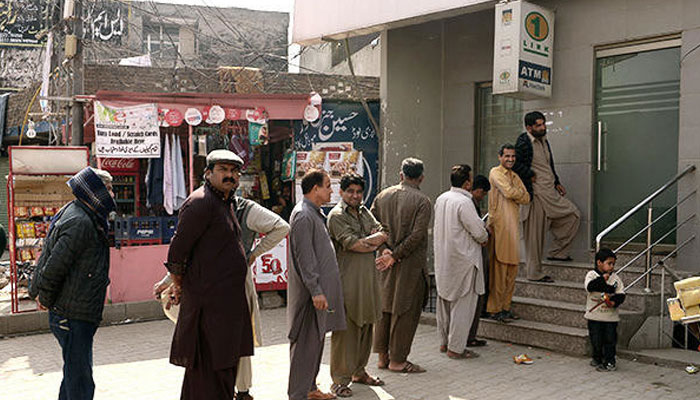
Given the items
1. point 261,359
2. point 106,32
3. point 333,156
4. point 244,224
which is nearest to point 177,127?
point 333,156

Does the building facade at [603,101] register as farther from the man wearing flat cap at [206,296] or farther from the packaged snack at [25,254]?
the man wearing flat cap at [206,296]

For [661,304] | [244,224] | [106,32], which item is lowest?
[661,304]

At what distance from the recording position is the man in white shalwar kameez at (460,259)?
6375 millimetres

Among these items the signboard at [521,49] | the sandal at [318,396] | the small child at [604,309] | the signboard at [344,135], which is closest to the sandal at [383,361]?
the sandal at [318,396]

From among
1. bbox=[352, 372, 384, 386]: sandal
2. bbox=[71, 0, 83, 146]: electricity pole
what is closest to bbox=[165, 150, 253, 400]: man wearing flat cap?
bbox=[352, 372, 384, 386]: sandal

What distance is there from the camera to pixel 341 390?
17.7 feet

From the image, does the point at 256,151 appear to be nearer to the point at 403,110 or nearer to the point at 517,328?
the point at 403,110

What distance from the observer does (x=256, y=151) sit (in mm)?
10781

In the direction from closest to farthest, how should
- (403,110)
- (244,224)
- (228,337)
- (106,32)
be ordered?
(228,337) → (244,224) → (403,110) → (106,32)

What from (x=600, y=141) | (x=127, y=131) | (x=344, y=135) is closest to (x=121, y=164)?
(x=127, y=131)

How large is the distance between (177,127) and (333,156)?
2.35 meters

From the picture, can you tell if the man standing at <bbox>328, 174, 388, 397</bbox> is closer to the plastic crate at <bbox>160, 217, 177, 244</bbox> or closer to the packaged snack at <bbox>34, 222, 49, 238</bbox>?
the plastic crate at <bbox>160, 217, 177, 244</bbox>

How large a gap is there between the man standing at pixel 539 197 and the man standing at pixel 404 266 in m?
1.87

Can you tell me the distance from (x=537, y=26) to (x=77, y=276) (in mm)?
6178
